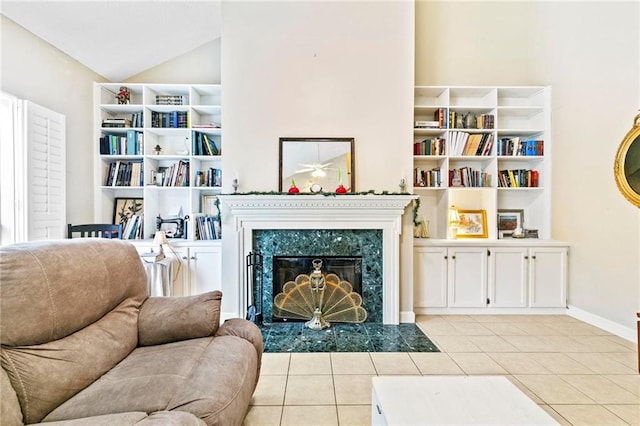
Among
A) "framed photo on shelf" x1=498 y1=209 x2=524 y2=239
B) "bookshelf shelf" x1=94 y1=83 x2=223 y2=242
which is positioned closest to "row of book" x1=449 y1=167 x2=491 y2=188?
"framed photo on shelf" x1=498 y1=209 x2=524 y2=239

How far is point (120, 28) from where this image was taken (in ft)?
10.7

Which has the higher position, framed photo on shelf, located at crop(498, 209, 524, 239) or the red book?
the red book

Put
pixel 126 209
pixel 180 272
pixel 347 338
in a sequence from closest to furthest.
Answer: pixel 347 338 → pixel 180 272 → pixel 126 209

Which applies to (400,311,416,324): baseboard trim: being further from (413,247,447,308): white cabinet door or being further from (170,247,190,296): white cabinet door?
(170,247,190,296): white cabinet door

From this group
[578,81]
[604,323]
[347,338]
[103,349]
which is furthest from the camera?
[578,81]

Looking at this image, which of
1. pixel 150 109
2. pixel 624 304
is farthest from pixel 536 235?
pixel 150 109

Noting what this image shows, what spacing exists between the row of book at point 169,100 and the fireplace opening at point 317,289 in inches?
86.7

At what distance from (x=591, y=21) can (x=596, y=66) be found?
0.49 metres

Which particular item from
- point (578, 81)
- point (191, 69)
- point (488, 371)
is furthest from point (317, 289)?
point (578, 81)

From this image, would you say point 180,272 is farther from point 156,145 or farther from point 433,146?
point 433,146

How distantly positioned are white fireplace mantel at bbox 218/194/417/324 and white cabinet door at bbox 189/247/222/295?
Answer: 1.01ft

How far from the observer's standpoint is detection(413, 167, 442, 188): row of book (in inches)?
152

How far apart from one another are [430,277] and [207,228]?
2.59 metres

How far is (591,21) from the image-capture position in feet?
10.9
